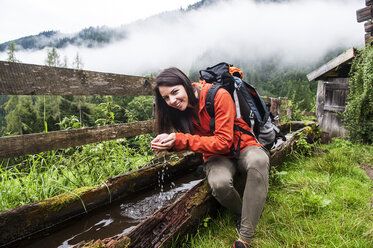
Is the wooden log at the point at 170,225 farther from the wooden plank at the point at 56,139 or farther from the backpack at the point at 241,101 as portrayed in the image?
the wooden plank at the point at 56,139

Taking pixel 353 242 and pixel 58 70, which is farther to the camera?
pixel 58 70

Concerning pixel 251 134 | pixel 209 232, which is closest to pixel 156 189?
pixel 209 232

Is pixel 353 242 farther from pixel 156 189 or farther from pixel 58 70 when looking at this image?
pixel 58 70

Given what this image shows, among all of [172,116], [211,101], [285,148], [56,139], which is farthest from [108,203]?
[285,148]

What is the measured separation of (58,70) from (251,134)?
2.21 m

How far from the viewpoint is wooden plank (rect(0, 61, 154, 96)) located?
6.21 feet

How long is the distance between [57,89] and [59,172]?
4.45 ft

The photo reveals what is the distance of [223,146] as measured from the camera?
1.93 m

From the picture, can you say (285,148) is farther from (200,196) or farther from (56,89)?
(56,89)

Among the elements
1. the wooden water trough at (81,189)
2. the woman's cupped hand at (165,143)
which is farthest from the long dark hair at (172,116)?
the wooden water trough at (81,189)

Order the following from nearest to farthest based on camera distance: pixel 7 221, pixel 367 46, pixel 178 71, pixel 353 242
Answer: pixel 353 242, pixel 7 221, pixel 178 71, pixel 367 46

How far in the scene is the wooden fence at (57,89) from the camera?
189cm

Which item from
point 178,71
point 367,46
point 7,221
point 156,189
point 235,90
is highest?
point 367,46

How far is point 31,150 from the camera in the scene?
6.61 ft
